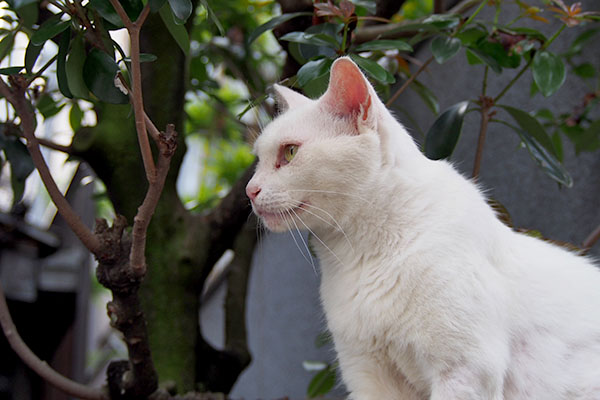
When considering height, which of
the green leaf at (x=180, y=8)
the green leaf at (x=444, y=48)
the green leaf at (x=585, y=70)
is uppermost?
the green leaf at (x=180, y=8)

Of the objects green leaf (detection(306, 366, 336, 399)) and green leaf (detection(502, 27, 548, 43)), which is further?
green leaf (detection(306, 366, 336, 399))

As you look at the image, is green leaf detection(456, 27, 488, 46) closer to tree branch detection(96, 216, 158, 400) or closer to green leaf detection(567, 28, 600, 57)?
green leaf detection(567, 28, 600, 57)

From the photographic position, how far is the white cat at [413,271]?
1025mm

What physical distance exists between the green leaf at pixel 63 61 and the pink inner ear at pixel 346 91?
0.46 metres

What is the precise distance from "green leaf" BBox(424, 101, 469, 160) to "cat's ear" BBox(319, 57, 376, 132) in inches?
12.2

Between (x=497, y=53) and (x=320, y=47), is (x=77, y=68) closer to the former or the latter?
(x=320, y=47)

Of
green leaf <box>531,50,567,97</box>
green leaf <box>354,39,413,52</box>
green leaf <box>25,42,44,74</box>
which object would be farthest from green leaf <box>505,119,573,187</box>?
green leaf <box>25,42,44,74</box>

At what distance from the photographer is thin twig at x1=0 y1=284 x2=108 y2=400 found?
1.27 meters

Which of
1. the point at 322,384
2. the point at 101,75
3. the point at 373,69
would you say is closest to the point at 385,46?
the point at 373,69

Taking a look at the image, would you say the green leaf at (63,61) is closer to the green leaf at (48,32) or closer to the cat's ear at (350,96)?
the green leaf at (48,32)

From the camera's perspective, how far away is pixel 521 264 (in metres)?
1.15

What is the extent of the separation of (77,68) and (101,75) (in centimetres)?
7

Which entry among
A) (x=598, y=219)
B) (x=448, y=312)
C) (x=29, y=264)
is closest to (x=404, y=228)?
(x=448, y=312)

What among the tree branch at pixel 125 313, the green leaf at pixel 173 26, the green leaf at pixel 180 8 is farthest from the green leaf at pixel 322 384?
the green leaf at pixel 180 8
